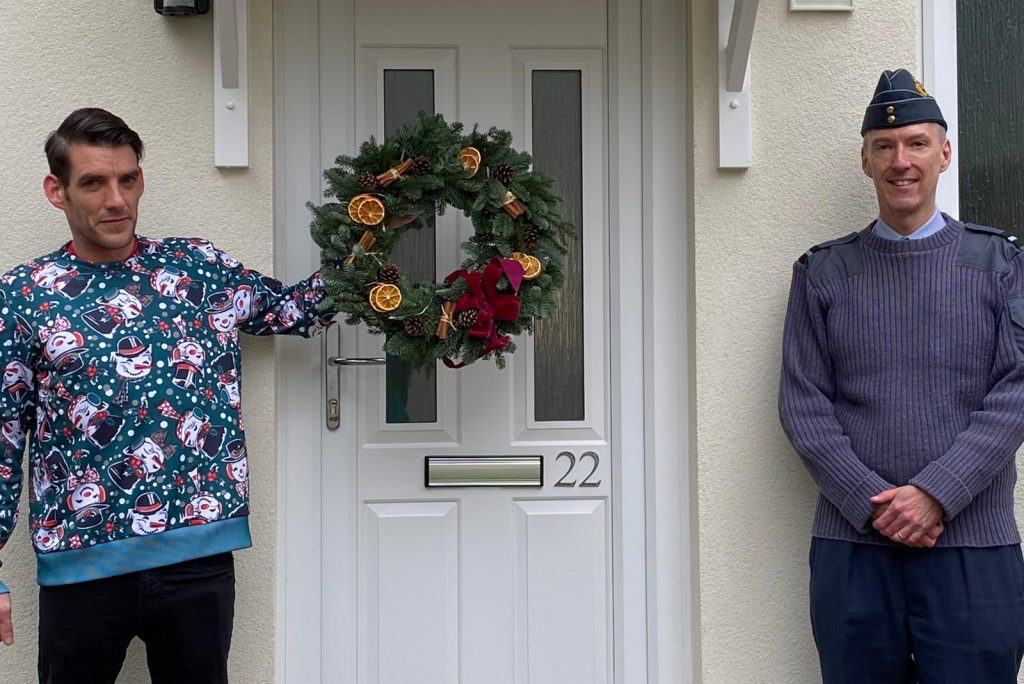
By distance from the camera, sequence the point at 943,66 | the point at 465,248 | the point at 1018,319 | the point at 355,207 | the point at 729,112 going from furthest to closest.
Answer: the point at 943,66
the point at 729,112
the point at 465,248
the point at 355,207
the point at 1018,319

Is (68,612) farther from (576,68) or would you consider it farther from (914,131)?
(914,131)

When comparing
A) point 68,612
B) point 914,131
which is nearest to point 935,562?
point 914,131

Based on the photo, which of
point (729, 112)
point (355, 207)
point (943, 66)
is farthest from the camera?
point (943, 66)

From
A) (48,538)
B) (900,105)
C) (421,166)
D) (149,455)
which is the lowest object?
(48,538)

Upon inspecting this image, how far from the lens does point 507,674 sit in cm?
280

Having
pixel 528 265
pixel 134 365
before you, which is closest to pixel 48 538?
pixel 134 365

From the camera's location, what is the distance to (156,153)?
257 cm

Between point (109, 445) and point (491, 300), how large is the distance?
2.97ft

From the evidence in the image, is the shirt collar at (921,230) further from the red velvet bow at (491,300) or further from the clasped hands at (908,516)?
the red velvet bow at (491,300)

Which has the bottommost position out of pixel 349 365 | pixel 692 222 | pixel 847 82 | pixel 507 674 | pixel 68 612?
pixel 507 674

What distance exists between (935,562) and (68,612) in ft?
6.31

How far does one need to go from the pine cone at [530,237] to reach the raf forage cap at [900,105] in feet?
2.75

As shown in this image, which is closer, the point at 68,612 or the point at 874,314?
the point at 68,612

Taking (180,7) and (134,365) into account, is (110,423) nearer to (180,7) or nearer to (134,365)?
(134,365)
